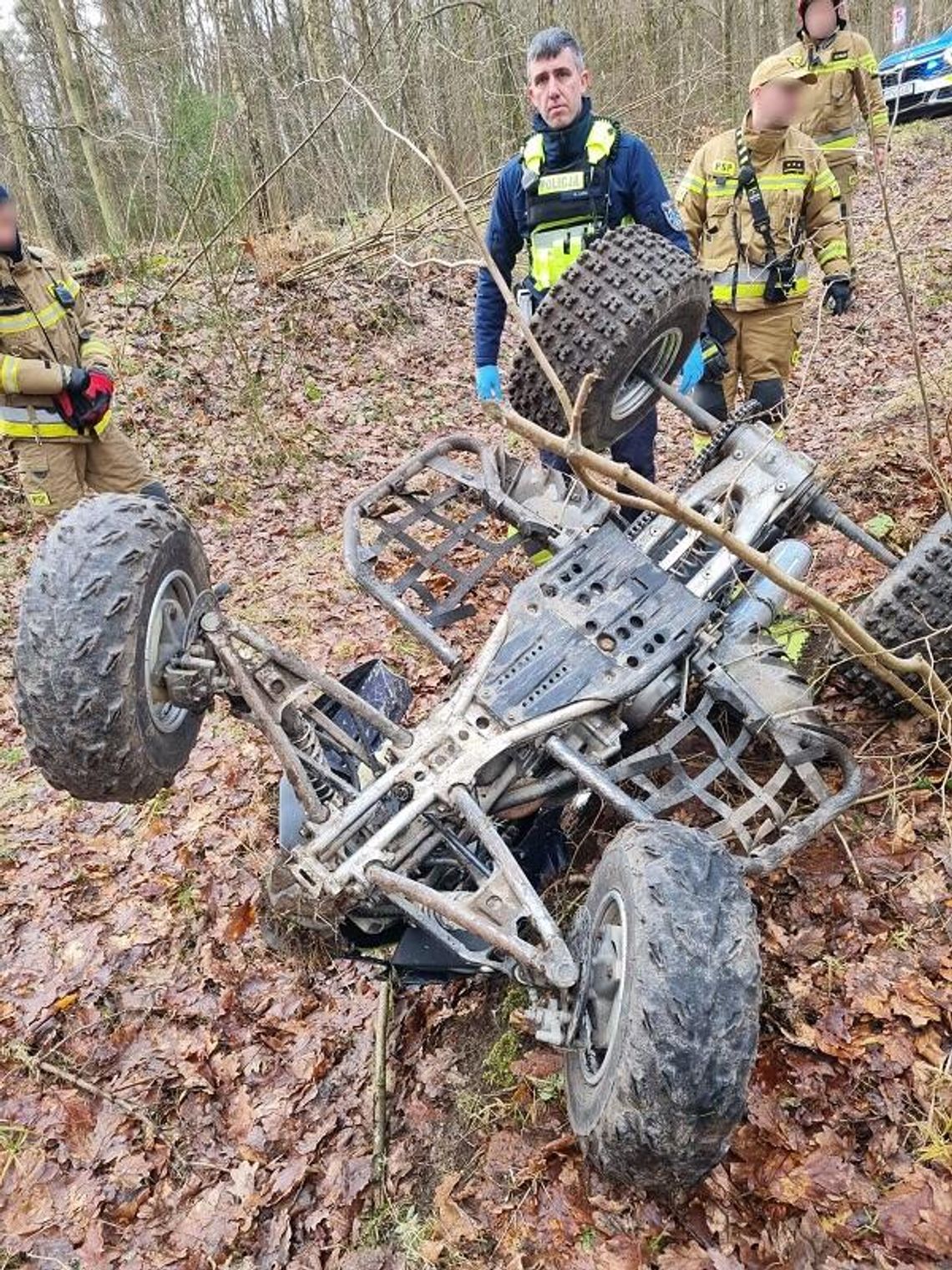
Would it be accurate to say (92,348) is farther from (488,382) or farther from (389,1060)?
(389,1060)

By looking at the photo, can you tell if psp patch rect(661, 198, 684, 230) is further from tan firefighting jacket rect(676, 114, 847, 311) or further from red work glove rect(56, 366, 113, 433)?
red work glove rect(56, 366, 113, 433)

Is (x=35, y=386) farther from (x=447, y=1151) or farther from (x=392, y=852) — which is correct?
(x=447, y=1151)

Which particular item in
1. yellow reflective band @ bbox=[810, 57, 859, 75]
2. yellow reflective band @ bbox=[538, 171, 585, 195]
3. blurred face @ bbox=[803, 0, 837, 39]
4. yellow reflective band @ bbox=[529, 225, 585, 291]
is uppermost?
blurred face @ bbox=[803, 0, 837, 39]

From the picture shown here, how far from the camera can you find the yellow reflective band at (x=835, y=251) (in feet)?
15.1

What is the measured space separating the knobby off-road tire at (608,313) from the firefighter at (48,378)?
3099 millimetres

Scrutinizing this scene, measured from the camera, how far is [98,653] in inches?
96.0

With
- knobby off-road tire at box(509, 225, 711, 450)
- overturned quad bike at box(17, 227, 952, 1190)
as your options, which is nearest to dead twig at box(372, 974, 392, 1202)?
overturned quad bike at box(17, 227, 952, 1190)

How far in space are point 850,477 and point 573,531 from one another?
7.86 ft

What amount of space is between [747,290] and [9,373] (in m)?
4.20

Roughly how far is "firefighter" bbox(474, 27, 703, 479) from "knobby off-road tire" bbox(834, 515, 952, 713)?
1.41 meters

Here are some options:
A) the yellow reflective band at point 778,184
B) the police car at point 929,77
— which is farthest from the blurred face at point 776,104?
the police car at point 929,77

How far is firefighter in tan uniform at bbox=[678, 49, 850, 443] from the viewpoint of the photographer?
4.48 metres

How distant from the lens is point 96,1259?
2.99 metres

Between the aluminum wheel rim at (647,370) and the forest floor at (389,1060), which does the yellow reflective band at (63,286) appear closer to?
the forest floor at (389,1060)
